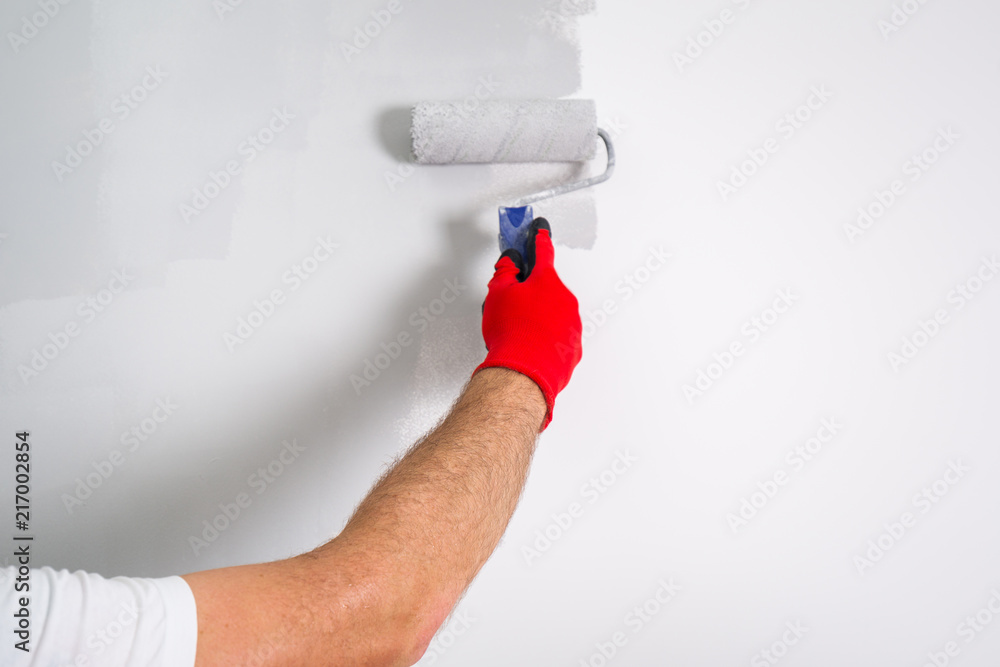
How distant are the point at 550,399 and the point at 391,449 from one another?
315 millimetres

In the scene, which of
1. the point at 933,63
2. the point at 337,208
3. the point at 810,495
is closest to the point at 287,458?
the point at 337,208
